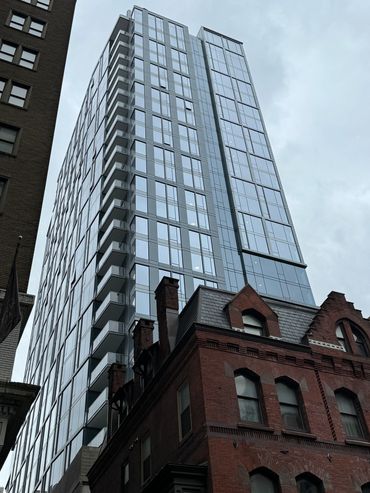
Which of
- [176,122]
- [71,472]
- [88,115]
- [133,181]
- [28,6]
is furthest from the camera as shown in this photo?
[88,115]

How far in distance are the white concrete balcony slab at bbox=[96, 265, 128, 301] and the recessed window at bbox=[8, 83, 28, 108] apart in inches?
1164

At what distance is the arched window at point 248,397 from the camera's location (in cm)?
2047

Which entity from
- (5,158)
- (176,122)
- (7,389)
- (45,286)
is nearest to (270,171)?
(176,122)

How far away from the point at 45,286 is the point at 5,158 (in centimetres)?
7047

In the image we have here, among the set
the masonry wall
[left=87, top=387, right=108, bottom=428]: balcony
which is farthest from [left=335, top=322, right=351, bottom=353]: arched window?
[left=87, top=387, right=108, bottom=428]: balcony

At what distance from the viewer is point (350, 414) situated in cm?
2255

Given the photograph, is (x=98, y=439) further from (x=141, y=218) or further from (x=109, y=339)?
(x=141, y=218)

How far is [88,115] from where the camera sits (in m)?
94.4

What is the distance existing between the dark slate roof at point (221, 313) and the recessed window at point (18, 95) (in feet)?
47.0

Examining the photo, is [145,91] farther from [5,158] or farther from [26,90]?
[5,158]

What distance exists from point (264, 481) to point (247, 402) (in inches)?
113

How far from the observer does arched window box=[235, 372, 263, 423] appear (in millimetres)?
20469

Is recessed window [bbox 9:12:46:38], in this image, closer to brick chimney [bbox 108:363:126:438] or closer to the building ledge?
brick chimney [bbox 108:363:126:438]

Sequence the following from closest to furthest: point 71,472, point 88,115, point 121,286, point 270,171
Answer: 1. point 71,472
2. point 121,286
3. point 270,171
4. point 88,115
